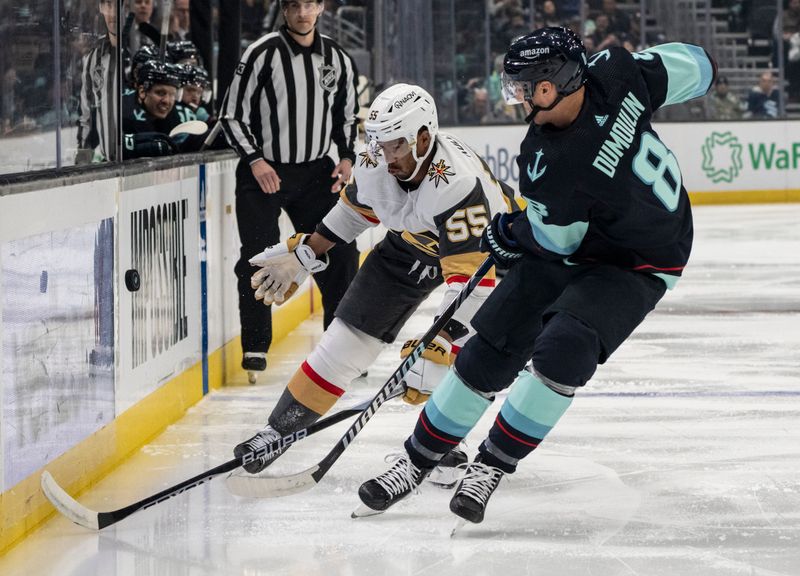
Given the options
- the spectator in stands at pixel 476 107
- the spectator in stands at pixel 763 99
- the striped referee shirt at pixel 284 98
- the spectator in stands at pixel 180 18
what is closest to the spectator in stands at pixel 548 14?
the spectator in stands at pixel 476 107

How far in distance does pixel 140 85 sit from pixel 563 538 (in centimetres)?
270

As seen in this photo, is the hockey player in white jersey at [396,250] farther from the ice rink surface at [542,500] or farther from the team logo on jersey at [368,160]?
the ice rink surface at [542,500]

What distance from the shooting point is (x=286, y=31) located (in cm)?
472

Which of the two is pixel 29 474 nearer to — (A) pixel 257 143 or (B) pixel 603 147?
(B) pixel 603 147

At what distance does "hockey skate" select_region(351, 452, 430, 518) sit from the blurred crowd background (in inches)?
41.0

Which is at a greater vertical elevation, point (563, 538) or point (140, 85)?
point (140, 85)

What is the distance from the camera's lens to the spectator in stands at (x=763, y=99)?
11586 mm

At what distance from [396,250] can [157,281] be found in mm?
867

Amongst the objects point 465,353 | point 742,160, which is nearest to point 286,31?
point 465,353

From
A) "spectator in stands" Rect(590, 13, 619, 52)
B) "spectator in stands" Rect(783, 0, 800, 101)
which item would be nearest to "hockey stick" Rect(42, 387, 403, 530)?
"spectator in stands" Rect(590, 13, 619, 52)

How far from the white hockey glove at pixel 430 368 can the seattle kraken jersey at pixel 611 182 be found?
382 mm

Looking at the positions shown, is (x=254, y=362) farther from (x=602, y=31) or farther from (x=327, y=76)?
(x=602, y=31)

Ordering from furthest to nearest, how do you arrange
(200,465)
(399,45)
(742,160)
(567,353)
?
(742,160), (399,45), (200,465), (567,353)

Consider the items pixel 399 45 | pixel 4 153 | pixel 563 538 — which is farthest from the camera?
pixel 399 45
